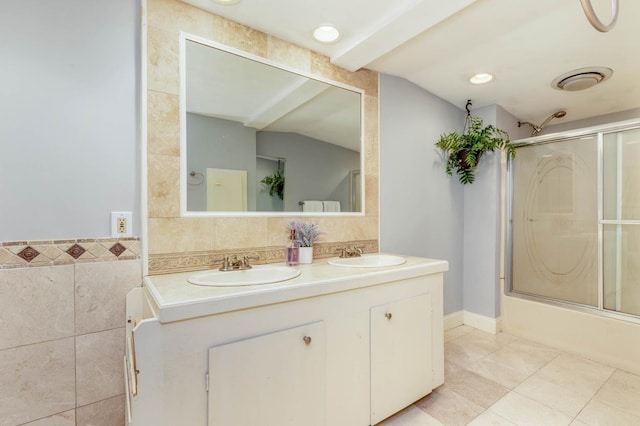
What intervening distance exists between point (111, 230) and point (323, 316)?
1050 millimetres

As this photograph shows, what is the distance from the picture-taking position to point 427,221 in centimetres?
264

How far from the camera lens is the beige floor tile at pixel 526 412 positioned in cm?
156

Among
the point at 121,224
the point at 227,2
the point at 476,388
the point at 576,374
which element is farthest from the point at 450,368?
the point at 227,2

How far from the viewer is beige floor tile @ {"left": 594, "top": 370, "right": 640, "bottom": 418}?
1688 millimetres

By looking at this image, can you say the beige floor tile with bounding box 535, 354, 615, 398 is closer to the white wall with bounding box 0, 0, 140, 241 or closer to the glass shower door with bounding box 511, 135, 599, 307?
the glass shower door with bounding box 511, 135, 599, 307

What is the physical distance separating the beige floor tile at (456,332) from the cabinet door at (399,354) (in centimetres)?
103

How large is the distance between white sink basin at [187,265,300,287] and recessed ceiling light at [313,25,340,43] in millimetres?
1388

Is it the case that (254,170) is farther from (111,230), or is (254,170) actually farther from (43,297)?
(43,297)

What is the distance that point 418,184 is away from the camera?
2.57m

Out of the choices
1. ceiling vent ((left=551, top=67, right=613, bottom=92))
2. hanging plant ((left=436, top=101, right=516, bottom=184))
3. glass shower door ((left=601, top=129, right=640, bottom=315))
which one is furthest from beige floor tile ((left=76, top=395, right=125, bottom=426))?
ceiling vent ((left=551, top=67, right=613, bottom=92))

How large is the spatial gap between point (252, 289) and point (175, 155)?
83 cm

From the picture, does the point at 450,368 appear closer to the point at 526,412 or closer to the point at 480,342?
the point at 526,412

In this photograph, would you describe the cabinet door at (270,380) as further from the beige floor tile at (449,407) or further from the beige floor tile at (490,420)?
the beige floor tile at (490,420)

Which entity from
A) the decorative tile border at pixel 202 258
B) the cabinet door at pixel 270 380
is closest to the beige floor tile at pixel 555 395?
the cabinet door at pixel 270 380
